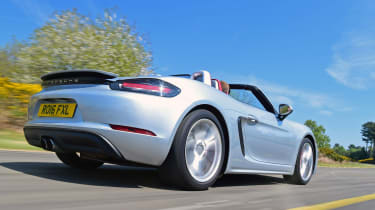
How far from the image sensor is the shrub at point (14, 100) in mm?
10766

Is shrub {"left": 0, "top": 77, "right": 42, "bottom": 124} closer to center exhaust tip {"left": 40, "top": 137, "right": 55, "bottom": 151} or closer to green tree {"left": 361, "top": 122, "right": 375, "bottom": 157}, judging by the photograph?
center exhaust tip {"left": 40, "top": 137, "right": 55, "bottom": 151}

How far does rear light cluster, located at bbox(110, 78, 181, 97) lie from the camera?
301 centimetres

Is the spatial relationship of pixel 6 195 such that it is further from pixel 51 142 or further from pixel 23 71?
pixel 23 71

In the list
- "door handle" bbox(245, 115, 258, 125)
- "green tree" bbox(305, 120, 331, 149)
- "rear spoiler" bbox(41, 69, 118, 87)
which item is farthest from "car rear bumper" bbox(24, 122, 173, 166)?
"green tree" bbox(305, 120, 331, 149)

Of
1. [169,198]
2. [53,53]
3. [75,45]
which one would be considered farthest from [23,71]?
[169,198]

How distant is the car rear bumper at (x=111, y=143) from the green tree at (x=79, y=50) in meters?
10.5

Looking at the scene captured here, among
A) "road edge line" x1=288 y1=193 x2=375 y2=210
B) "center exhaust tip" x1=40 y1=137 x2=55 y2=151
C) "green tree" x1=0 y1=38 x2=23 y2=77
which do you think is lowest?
"road edge line" x1=288 y1=193 x2=375 y2=210

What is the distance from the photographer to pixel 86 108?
119 inches

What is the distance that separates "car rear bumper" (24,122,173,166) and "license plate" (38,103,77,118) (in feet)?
0.35

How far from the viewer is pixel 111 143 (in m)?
2.90

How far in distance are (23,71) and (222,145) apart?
1141 cm

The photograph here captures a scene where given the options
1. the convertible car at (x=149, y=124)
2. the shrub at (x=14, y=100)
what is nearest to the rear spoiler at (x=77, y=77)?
the convertible car at (x=149, y=124)

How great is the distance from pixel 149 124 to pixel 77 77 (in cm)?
89

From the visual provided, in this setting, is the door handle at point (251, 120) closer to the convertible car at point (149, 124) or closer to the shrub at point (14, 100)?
the convertible car at point (149, 124)
